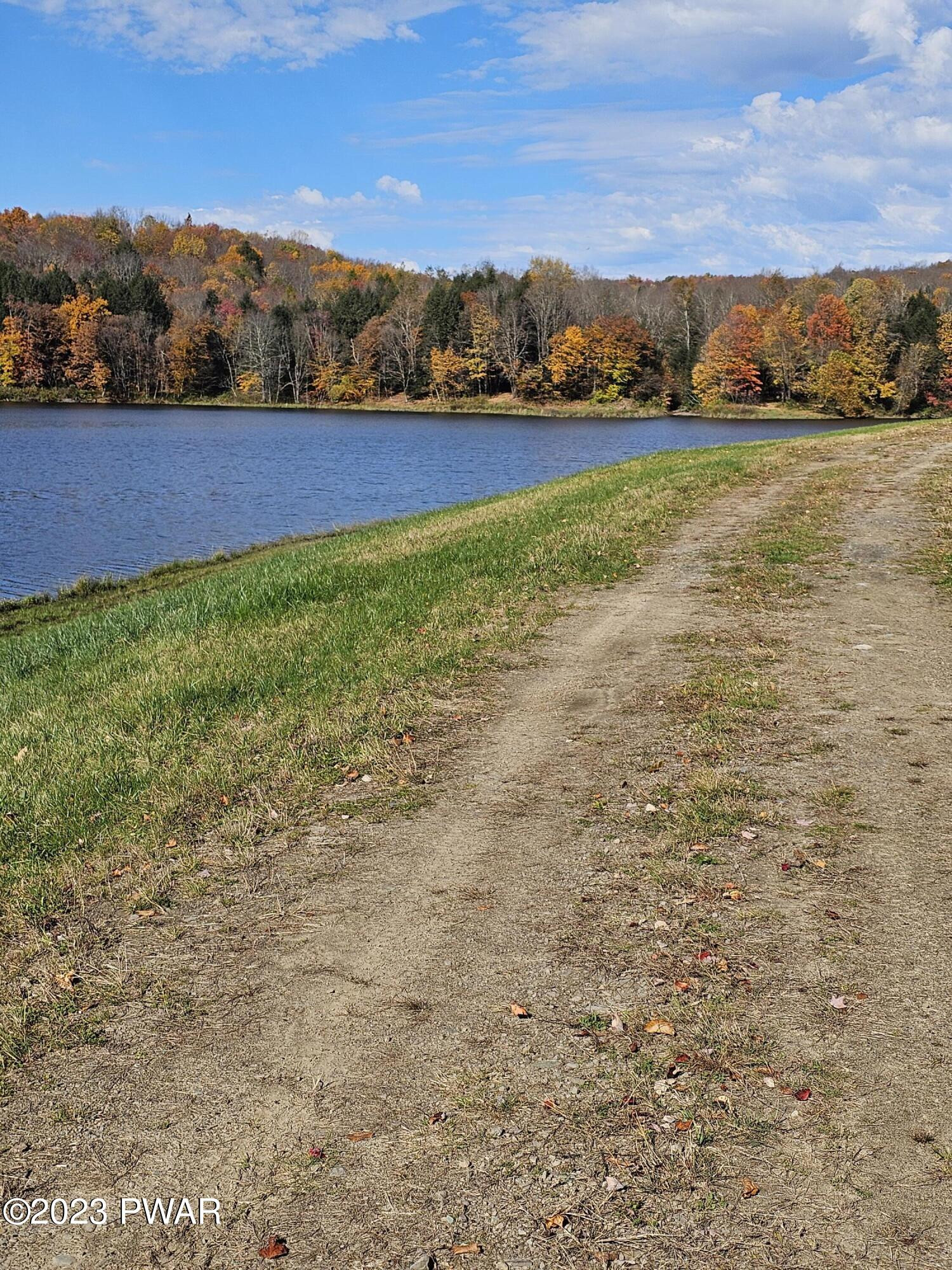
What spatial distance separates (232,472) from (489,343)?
72.5m

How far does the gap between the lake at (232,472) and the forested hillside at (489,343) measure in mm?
15338

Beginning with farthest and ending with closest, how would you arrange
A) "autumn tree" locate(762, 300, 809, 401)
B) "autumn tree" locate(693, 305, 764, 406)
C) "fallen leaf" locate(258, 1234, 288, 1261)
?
1. "autumn tree" locate(693, 305, 764, 406)
2. "autumn tree" locate(762, 300, 809, 401)
3. "fallen leaf" locate(258, 1234, 288, 1261)

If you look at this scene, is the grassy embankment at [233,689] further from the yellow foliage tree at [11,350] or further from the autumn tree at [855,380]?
the yellow foliage tree at [11,350]

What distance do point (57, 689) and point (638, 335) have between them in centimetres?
10351

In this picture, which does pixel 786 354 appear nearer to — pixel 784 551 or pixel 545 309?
pixel 545 309

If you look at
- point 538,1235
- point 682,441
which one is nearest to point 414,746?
point 538,1235

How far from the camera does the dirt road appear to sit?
136 inches

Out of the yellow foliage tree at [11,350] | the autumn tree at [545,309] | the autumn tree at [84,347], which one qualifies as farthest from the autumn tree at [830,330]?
the yellow foliage tree at [11,350]

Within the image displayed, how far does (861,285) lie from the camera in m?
106

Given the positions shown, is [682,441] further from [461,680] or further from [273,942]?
[273,942]

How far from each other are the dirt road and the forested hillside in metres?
92.9

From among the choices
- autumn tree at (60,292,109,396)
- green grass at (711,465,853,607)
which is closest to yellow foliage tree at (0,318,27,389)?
autumn tree at (60,292,109,396)

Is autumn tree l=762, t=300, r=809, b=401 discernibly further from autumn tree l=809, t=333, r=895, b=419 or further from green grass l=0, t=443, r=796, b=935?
green grass l=0, t=443, r=796, b=935

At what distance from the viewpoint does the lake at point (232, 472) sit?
27.3 metres
